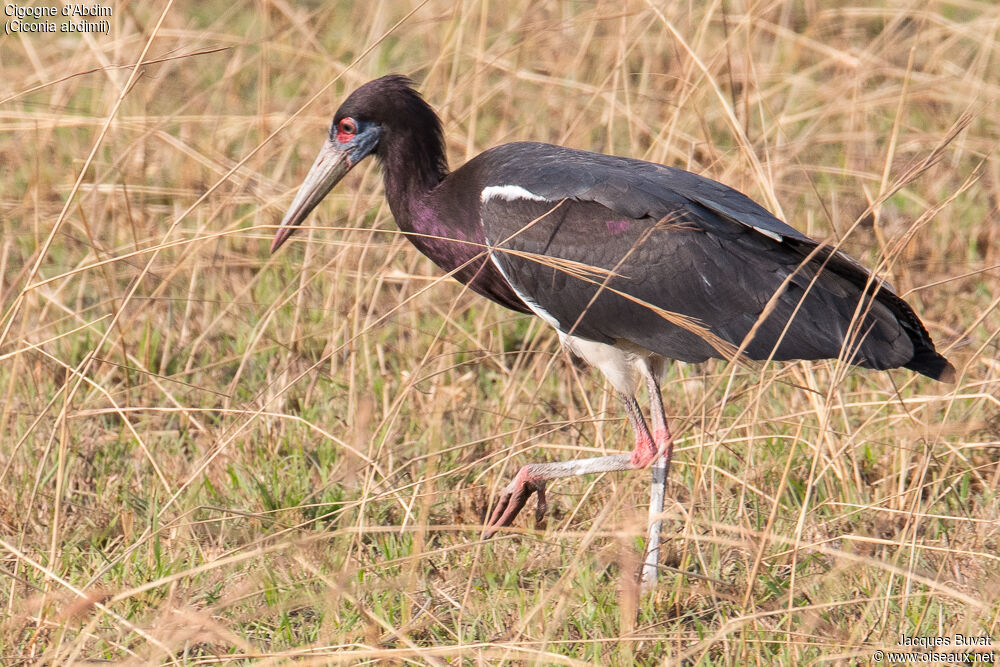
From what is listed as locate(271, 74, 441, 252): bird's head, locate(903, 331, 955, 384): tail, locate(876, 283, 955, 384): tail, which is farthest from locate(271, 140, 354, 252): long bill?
locate(903, 331, 955, 384): tail

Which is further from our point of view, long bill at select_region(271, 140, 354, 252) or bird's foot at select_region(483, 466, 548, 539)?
long bill at select_region(271, 140, 354, 252)

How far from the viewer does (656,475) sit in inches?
154

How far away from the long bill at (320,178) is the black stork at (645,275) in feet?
1.23

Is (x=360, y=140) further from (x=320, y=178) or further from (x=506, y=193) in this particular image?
(x=506, y=193)

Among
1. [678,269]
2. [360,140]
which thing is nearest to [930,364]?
[678,269]

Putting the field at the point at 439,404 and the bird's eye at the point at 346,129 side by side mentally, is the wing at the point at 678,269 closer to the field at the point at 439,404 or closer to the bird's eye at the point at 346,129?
the field at the point at 439,404

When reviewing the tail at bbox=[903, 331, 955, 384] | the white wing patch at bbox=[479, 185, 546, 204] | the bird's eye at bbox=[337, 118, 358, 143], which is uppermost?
the bird's eye at bbox=[337, 118, 358, 143]

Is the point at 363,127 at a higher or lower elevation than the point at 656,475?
higher

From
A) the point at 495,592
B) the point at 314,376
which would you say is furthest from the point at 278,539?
the point at 314,376

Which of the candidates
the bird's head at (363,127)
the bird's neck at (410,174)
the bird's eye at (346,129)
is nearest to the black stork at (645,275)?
the bird's neck at (410,174)

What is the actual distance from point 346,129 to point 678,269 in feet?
4.43

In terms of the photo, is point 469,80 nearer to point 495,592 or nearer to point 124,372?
point 124,372

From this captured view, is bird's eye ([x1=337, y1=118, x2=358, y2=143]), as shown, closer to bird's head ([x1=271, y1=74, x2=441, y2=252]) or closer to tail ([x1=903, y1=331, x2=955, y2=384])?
bird's head ([x1=271, y1=74, x2=441, y2=252])

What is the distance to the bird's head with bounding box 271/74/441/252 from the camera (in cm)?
435
